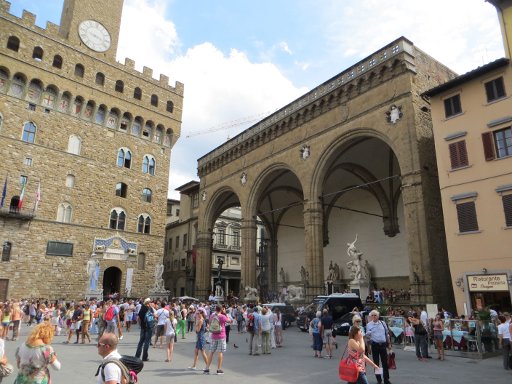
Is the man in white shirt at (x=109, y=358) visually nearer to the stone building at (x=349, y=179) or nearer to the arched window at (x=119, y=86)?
the stone building at (x=349, y=179)

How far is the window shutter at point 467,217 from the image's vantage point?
15344mm

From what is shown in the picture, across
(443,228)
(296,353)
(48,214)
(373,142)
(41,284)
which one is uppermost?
(373,142)

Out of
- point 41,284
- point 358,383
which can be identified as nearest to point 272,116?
point 41,284

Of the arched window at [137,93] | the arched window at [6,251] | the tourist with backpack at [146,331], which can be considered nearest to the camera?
the tourist with backpack at [146,331]

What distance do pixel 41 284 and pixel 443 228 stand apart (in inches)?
1095

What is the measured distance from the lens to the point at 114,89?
116 ft

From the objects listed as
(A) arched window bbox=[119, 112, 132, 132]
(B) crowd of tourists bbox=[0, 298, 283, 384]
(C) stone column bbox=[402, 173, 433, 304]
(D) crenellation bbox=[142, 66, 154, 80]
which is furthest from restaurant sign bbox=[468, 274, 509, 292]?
(D) crenellation bbox=[142, 66, 154, 80]

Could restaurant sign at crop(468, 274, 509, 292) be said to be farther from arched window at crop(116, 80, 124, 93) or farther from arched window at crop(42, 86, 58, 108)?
arched window at crop(116, 80, 124, 93)

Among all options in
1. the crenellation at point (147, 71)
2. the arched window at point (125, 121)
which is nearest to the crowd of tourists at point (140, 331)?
the arched window at point (125, 121)

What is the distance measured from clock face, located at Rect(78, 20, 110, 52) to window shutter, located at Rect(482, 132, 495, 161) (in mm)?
32625

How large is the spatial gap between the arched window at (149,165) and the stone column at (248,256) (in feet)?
43.6

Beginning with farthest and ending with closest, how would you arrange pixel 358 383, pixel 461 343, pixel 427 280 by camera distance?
pixel 427 280, pixel 461 343, pixel 358 383

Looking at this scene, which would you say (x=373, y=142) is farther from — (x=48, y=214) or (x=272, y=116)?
(x=48, y=214)

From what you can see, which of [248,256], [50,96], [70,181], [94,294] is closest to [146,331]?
[248,256]
